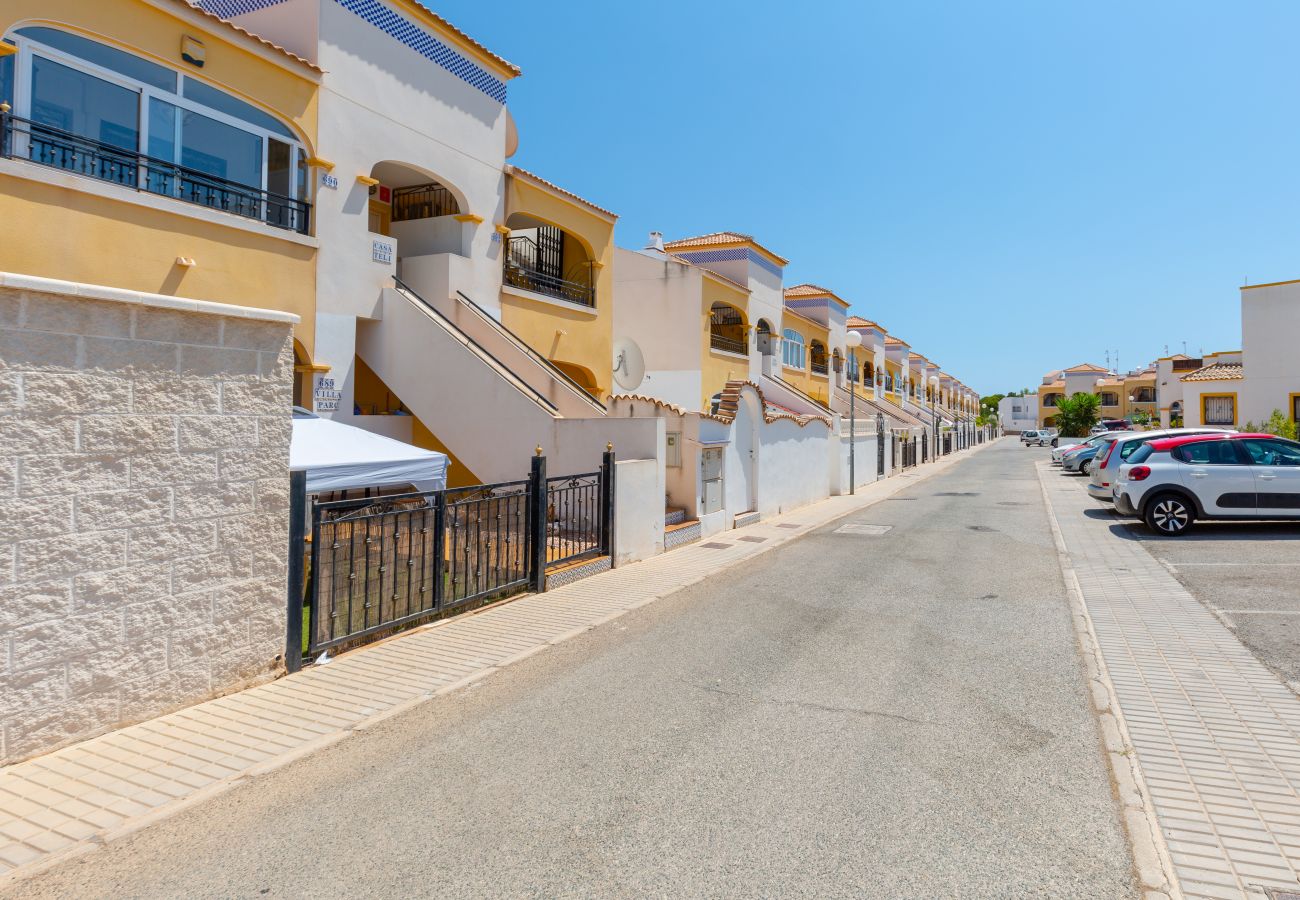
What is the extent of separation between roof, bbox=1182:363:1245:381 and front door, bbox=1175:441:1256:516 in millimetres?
27393

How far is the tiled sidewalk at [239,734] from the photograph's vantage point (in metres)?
4.08

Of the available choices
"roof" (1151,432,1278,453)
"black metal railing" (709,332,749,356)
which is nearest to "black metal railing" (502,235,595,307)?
"black metal railing" (709,332,749,356)

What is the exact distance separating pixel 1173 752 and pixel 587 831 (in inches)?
151

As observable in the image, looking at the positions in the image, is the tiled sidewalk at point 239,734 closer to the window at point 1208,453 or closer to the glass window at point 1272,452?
the window at point 1208,453

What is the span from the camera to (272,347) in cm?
604

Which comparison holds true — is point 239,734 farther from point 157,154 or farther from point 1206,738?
point 157,154

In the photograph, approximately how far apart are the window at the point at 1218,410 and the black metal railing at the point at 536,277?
109 feet

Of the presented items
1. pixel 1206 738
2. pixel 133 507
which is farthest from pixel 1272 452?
pixel 133 507

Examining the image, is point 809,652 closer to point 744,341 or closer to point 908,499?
point 908,499

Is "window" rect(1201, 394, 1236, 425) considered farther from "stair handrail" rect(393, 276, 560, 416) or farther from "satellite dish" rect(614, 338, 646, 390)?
"stair handrail" rect(393, 276, 560, 416)

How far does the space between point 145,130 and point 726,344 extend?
19.7m

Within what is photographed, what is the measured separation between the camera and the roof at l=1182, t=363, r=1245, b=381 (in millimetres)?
36481

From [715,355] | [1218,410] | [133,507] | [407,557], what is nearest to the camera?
[133,507]

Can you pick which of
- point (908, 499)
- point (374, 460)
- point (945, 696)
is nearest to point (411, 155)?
point (374, 460)
